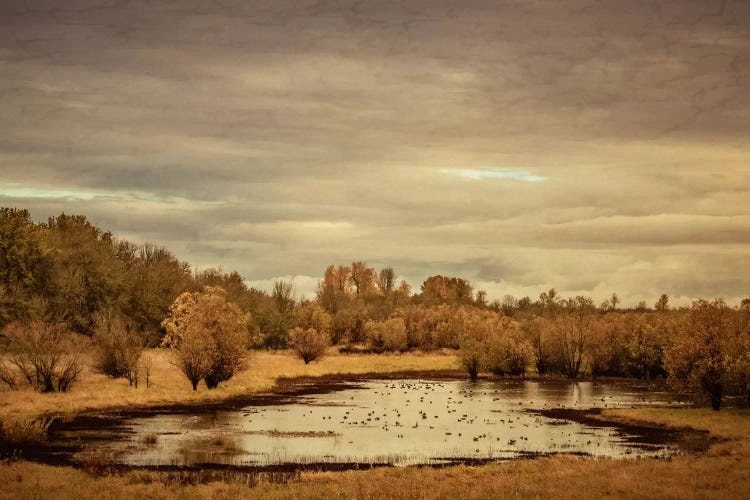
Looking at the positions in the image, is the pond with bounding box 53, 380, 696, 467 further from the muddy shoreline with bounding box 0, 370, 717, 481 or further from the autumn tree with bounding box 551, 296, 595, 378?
the autumn tree with bounding box 551, 296, 595, 378

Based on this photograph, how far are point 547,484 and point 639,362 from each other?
76.5m

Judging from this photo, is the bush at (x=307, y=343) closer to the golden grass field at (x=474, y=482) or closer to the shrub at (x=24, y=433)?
the shrub at (x=24, y=433)

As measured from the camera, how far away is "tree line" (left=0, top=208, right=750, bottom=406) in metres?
57.0

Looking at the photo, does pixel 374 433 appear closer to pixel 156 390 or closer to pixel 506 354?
pixel 156 390

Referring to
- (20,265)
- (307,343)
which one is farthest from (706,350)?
(20,265)

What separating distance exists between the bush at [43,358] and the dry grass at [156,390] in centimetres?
137

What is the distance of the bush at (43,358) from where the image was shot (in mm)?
58906

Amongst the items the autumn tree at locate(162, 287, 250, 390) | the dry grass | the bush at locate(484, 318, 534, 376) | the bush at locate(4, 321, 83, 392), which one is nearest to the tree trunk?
the autumn tree at locate(162, 287, 250, 390)

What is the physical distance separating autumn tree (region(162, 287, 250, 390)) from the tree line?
0.12 m

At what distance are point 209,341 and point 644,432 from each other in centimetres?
3792

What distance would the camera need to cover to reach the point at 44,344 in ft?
194

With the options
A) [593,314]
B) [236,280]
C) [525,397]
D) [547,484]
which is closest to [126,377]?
[525,397]

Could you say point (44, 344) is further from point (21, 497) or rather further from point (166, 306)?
point (166, 306)

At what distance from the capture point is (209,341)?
66.2 meters
